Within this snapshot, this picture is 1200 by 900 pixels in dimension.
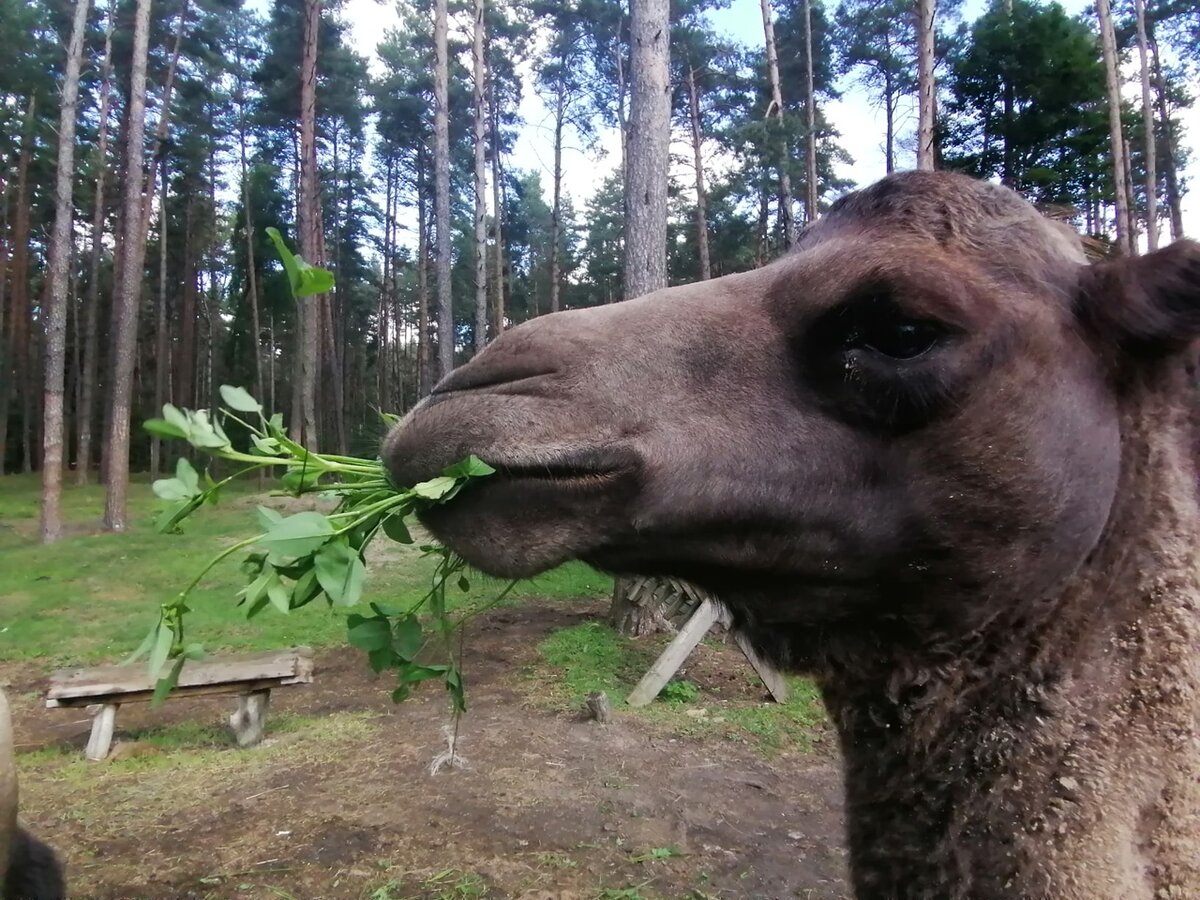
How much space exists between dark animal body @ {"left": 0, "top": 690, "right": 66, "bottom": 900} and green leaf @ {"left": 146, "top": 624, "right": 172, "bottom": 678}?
3.01m

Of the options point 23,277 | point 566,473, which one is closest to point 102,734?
point 566,473

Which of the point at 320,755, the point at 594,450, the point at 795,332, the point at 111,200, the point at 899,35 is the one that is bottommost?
the point at 320,755

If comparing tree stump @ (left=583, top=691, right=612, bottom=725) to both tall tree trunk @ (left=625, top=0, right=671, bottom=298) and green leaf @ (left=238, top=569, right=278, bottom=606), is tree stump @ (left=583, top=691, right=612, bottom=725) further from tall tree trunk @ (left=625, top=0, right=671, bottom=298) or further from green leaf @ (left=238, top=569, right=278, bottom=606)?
green leaf @ (left=238, top=569, right=278, bottom=606)

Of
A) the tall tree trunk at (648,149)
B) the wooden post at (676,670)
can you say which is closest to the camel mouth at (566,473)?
the wooden post at (676,670)

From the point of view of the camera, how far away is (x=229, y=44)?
30.2 meters

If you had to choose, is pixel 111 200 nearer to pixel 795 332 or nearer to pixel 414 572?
pixel 414 572

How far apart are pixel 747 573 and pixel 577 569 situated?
37.5 ft

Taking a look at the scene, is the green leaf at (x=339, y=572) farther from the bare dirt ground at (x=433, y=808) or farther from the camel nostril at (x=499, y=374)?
the bare dirt ground at (x=433, y=808)

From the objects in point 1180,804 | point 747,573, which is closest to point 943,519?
point 747,573

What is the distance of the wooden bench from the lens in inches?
265

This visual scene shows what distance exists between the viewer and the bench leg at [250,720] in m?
7.05

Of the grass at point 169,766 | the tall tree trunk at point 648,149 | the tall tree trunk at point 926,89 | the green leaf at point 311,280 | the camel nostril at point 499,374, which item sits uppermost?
the tall tree trunk at point 926,89

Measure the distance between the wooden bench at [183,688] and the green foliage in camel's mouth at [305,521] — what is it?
18.3 feet

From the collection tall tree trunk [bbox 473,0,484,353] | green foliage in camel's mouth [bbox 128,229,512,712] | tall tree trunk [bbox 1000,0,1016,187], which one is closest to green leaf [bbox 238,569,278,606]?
green foliage in camel's mouth [bbox 128,229,512,712]
